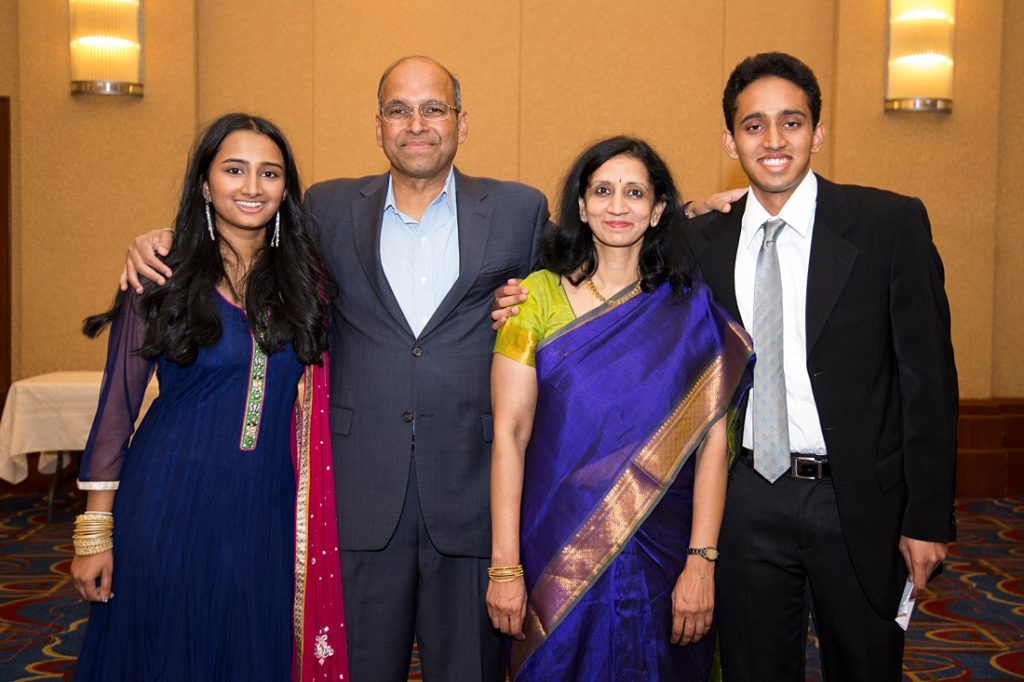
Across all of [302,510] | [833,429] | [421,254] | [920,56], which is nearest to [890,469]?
[833,429]

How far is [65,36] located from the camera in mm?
5246

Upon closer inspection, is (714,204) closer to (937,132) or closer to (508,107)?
(508,107)

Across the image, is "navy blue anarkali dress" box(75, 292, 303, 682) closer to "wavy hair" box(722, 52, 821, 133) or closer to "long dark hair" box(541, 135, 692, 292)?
"long dark hair" box(541, 135, 692, 292)

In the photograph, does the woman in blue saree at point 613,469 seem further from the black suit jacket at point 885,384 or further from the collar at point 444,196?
the collar at point 444,196

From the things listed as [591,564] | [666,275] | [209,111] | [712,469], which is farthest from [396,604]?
[209,111]

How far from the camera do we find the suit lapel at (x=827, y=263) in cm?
199

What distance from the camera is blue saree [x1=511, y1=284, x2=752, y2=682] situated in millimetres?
1993

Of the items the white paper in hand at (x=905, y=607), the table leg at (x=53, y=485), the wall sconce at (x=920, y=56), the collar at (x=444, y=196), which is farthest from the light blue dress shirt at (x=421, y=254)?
the wall sconce at (x=920, y=56)

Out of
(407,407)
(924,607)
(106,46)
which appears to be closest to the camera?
(407,407)

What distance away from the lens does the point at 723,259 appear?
84.8 inches

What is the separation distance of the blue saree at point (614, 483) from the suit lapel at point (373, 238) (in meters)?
0.38

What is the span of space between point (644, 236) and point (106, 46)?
407cm

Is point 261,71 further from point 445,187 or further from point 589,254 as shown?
point 589,254

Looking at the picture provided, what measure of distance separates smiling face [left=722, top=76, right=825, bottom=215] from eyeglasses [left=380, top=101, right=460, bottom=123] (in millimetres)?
675
